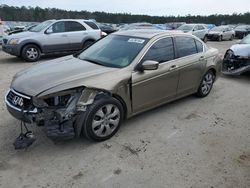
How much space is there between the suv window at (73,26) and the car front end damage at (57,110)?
808 centimetres

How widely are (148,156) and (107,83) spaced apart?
1.20 m

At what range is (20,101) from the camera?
3.77 metres

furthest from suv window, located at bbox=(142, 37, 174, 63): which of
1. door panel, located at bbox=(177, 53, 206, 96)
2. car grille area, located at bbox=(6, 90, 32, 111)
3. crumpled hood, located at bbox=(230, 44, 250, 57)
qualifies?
crumpled hood, located at bbox=(230, 44, 250, 57)

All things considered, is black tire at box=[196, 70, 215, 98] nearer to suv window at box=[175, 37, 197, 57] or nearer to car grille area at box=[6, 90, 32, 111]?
suv window at box=[175, 37, 197, 57]

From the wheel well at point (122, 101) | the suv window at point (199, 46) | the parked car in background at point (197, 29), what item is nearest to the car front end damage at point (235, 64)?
the suv window at point (199, 46)

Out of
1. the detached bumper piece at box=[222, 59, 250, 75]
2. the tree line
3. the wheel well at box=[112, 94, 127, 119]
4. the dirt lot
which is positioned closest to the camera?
the dirt lot

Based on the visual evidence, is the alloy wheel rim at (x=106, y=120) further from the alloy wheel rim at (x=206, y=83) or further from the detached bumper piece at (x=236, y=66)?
the detached bumper piece at (x=236, y=66)

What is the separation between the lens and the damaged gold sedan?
369 cm

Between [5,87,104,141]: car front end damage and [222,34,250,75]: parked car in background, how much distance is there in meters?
5.62

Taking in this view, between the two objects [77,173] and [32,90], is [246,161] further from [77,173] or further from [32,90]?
[32,90]

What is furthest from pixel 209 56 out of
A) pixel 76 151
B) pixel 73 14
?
pixel 73 14

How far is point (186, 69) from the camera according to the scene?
5.31m

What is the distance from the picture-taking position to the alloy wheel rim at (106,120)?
3947 mm

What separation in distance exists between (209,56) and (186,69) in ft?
3.49
